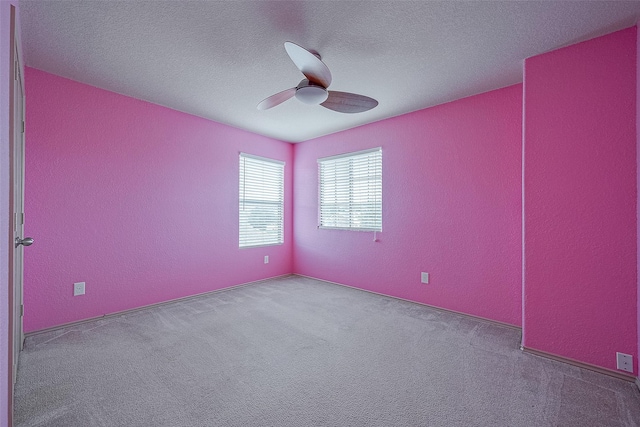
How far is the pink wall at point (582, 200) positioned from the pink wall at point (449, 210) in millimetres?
533

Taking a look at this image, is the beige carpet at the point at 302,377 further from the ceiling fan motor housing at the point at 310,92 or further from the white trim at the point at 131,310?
the ceiling fan motor housing at the point at 310,92

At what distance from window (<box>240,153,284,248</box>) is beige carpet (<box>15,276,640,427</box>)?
1680 millimetres

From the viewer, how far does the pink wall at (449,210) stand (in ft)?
9.12

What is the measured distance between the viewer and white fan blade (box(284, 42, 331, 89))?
1686 mm

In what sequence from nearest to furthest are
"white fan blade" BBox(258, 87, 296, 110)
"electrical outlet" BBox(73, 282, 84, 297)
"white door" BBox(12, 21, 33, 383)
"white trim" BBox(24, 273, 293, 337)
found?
"white door" BBox(12, 21, 33, 383), "white fan blade" BBox(258, 87, 296, 110), "white trim" BBox(24, 273, 293, 337), "electrical outlet" BBox(73, 282, 84, 297)

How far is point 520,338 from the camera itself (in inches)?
96.7

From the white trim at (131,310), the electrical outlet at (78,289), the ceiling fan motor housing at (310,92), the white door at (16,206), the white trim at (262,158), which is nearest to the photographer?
the white door at (16,206)

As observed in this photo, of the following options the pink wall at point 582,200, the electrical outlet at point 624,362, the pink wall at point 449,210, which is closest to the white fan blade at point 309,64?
the pink wall at point 582,200

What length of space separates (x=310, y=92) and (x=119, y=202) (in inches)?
96.2

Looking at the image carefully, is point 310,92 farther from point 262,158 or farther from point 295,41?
point 262,158

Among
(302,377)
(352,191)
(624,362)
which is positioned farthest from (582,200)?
(352,191)

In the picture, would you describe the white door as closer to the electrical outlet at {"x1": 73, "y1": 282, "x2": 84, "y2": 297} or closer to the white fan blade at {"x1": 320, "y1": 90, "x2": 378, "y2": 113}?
the electrical outlet at {"x1": 73, "y1": 282, "x2": 84, "y2": 297}

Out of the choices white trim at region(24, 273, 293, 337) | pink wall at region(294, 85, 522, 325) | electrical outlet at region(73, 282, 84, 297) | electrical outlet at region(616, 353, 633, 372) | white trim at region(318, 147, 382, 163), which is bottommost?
white trim at region(24, 273, 293, 337)

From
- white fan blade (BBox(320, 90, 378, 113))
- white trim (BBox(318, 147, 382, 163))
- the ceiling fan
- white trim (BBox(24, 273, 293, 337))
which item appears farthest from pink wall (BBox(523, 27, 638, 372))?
white trim (BBox(24, 273, 293, 337))
